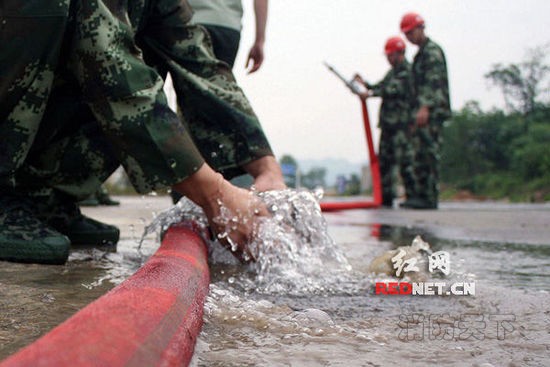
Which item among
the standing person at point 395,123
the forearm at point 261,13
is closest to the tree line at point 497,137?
the standing person at point 395,123

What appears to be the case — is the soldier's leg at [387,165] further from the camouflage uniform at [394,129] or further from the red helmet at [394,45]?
the red helmet at [394,45]

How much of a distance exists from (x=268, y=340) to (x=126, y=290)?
0.26m

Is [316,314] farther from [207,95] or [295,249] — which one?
[207,95]

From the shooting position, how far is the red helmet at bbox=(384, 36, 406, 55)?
784 centimetres

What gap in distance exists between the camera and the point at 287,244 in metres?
1.69

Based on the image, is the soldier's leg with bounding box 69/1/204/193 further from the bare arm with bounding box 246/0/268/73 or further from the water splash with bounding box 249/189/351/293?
the bare arm with bounding box 246/0/268/73

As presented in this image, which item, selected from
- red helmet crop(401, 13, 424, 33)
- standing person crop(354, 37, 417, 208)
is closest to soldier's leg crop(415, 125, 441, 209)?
standing person crop(354, 37, 417, 208)

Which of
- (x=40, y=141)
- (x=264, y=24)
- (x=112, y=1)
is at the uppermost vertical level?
(x=264, y=24)

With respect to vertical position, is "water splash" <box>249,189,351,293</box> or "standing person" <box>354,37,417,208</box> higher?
"standing person" <box>354,37,417,208</box>

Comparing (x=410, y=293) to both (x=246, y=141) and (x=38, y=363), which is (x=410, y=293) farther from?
(x=38, y=363)

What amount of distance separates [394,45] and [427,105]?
52.3 inches

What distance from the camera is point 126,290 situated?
2.52ft

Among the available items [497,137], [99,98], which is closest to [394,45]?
[99,98]

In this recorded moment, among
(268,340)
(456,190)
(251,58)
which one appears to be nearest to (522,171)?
(456,190)
